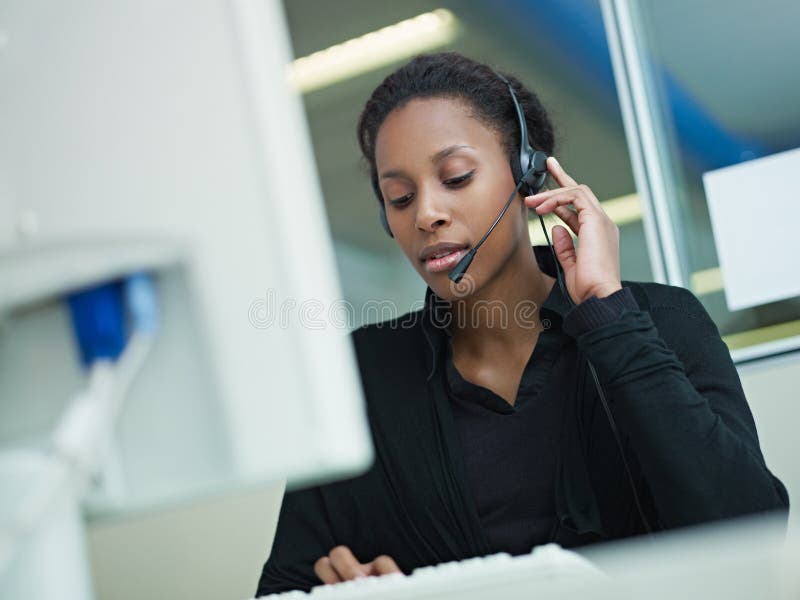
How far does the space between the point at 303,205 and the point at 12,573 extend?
25 cm

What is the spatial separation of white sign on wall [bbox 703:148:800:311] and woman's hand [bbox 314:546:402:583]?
134 cm

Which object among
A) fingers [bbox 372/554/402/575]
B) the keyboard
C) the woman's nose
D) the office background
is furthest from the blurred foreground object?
the office background

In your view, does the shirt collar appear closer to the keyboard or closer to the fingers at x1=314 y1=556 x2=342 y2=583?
the fingers at x1=314 y1=556 x2=342 y2=583

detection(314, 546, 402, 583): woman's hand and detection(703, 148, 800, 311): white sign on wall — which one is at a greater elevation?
detection(703, 148, 800, 311): white sign on wall

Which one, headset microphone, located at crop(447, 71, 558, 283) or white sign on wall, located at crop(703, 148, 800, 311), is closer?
headset microphone, located at crop(447, 71, 558, 283)

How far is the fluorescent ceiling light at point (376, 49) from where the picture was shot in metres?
2.88

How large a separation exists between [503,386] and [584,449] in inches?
7.3

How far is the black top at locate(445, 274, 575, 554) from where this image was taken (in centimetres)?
127

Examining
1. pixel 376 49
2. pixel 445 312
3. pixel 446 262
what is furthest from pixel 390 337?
pixel 376 49

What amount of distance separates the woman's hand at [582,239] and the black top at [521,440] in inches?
3.5

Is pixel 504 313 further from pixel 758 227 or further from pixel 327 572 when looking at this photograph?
pixel 758 227

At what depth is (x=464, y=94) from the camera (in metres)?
1.47

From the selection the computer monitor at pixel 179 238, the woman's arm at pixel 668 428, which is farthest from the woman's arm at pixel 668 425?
the computer monitor at pixel 179 238

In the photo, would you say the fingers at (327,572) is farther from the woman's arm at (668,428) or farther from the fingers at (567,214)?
the fingers at (567,214)
